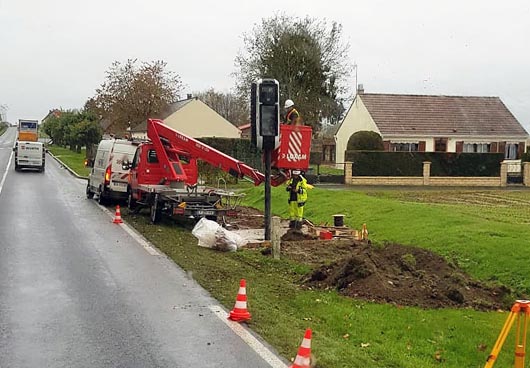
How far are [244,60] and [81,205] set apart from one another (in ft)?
112

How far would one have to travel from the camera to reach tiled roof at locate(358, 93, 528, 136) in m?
50.0

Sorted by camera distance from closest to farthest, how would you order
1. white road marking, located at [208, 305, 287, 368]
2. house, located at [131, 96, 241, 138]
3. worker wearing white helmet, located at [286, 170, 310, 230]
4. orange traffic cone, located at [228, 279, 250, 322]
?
white road marking, located at [208, 305, 287, 368] → orange traffic cone, located at [228, 279, 250, 322] → worker wearing white helmet, located at [286, 170, 310, 230] → house, located at [131, 96, 241, 138]

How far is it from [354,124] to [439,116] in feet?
21.3

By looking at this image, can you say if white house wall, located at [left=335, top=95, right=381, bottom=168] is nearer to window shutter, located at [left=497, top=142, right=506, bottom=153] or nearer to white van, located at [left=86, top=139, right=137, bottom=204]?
window shutter, located at [left=497, top=142, right=506, bottom=153]

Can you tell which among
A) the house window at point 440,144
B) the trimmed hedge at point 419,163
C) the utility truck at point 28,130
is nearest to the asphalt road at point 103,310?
the trimmed hedge at point 419,163

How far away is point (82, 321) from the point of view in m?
7.87

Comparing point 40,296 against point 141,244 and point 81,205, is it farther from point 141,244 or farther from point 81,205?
point 81,205

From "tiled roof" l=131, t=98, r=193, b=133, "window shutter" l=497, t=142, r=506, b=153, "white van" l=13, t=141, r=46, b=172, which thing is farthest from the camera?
"tiled roof" l=131, t=98, r=193, b=133

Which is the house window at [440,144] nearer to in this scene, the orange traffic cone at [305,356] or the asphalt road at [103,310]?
the asphalt road at [103,310]

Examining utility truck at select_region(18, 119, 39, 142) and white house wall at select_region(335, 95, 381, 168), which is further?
utility truck at select_region(18, 119, 39, 142)

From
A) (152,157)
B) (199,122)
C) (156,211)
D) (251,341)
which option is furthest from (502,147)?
(251,341)

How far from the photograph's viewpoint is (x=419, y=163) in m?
40.3

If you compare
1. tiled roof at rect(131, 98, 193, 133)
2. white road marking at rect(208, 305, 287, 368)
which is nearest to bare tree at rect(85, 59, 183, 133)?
tiled roof at rect(131, 98, 193, 133)

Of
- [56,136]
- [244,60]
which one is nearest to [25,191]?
[244,60]
